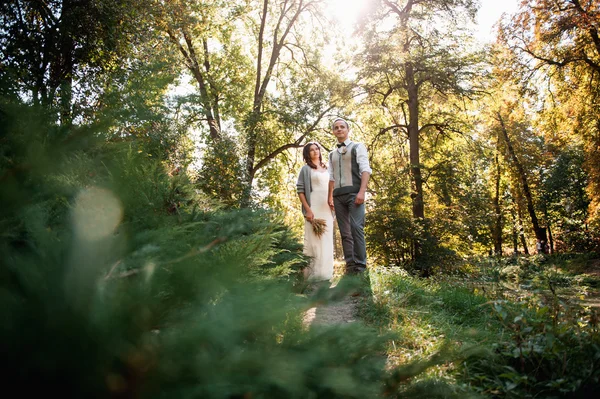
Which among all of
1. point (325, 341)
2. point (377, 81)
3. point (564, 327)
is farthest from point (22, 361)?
point (377, 81)

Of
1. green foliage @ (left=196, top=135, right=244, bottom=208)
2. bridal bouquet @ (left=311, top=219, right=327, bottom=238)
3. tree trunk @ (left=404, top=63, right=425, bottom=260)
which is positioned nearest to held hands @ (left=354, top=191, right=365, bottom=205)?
bridal bouquet @ (left=311, top=219, right=327, bottom=238)

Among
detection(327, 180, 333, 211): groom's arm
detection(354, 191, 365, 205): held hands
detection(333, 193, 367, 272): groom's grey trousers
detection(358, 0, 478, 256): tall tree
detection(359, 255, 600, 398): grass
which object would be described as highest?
detection(358, 0, 478, 256): tall tree

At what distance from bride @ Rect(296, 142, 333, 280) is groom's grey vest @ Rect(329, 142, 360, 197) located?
36 centimetres

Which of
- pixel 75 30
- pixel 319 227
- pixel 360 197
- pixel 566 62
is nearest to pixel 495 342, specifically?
pixel 360 197

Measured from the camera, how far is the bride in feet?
20.9

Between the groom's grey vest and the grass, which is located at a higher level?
the groom's grey vest

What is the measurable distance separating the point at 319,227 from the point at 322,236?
192 mm

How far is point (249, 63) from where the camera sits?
20859 millimetres

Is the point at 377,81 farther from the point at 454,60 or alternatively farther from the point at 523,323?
the point at 523,323

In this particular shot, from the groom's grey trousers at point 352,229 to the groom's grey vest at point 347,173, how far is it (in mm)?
96

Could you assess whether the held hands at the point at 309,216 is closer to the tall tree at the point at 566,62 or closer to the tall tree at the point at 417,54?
the tall tree at the point at 417,54

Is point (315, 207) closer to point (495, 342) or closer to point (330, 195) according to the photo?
point (330, 195)

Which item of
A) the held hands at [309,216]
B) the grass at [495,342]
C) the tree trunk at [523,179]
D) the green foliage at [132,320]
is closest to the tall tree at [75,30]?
the held hands at [309,216]

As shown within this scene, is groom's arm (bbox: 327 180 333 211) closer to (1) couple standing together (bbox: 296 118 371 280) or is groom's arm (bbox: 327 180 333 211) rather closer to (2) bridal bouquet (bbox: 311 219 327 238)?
(1) couple standing together (bbox: 296 118 371 280)
